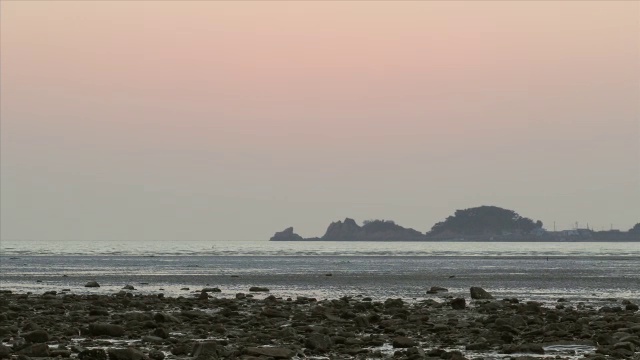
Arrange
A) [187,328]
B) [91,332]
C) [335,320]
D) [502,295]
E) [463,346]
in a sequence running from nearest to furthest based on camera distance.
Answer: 1. [463,346]
2. [91,332]
3. [187,328]
4. [335,320]
5. [502,295]

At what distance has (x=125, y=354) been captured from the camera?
1881cm

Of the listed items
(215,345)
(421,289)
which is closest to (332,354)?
(215,345)

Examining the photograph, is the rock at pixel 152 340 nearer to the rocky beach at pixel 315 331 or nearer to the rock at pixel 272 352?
the rocky beach at pixel 315 331

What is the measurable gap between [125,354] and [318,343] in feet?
14.6

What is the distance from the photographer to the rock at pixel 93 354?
1914 cm

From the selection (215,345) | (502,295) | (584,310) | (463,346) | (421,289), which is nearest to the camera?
(215,345)

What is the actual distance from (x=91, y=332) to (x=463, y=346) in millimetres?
9155

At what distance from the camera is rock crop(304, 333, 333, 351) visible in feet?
69.0

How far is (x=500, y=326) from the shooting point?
80.9 feet

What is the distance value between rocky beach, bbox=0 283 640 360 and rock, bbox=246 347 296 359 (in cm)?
3

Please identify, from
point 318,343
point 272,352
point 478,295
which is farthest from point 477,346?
point 478,295

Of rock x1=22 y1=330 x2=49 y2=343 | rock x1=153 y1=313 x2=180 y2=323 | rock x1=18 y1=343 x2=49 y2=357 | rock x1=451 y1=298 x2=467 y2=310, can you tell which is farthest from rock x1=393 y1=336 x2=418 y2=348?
rock x1=451 y1=298 x2=467 y2=310

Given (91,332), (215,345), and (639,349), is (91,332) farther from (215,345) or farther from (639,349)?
(639,349)

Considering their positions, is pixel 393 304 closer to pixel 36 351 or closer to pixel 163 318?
pixel 163 318
